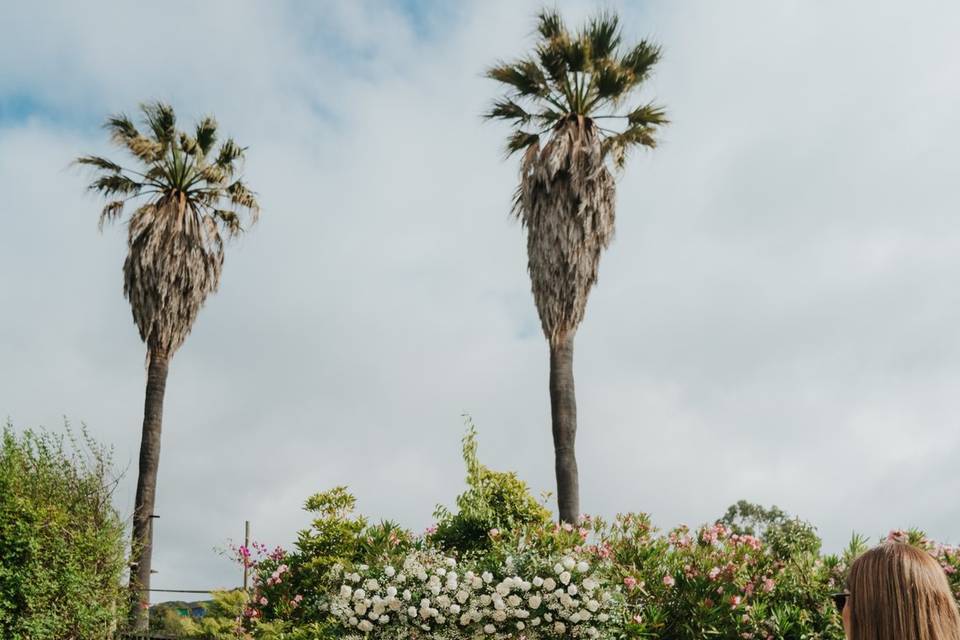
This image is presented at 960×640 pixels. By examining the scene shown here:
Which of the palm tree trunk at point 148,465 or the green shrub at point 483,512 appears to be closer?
the green shrub at point 483,512

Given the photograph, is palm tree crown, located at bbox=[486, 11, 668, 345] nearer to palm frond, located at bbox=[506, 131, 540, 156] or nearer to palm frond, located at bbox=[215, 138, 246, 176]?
palm frond, located at bbox=[506, 131, 540, 156]

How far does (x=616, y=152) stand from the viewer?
20219 millimetres

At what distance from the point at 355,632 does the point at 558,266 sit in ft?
30.4

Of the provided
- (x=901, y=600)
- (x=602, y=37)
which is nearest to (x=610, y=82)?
(x=602, y=37)

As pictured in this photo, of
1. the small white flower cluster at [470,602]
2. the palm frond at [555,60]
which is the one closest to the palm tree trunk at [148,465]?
the small white flower cluster at [470,602]

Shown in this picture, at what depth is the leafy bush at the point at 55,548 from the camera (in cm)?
1379

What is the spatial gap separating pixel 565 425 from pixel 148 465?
33.6ft

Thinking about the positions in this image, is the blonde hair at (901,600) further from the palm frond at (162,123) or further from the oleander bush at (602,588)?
the palm frond at (162,123)

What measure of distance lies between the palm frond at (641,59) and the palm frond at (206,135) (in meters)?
10.8

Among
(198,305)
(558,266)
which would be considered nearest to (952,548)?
(558,266)

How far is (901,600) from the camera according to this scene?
247cm

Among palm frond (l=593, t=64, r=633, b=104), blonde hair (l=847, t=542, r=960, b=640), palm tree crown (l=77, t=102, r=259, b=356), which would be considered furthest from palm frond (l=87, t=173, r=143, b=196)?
blonde hair (l=847, t=542, r=960, b=640)

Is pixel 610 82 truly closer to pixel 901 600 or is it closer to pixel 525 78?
pixel 525 78

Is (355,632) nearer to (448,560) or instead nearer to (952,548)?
(448,560)
